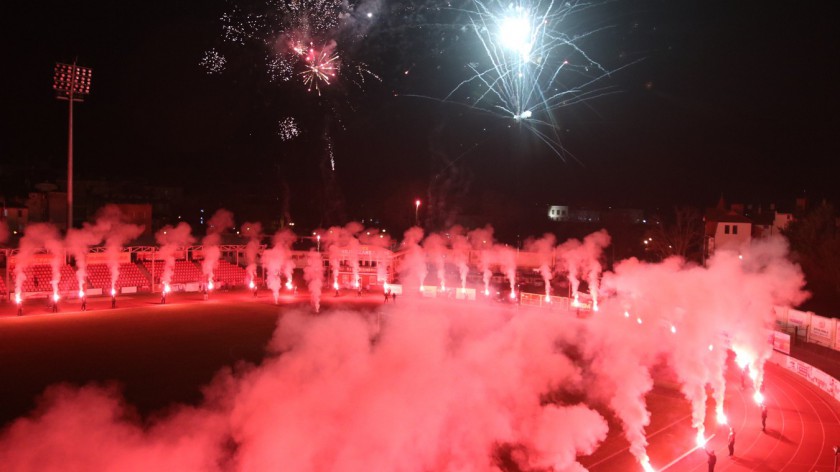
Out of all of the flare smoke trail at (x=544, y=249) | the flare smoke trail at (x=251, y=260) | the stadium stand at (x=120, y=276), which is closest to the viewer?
the stadium stand at (x=120, y=276)

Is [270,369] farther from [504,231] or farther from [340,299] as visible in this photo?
[504,231]

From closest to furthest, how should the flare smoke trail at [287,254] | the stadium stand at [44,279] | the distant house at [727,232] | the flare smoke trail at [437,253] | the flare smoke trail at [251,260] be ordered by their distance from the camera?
the stadium stand at [44,279] → the flare smoke trail at [251,260] → the flare smoke trail at [287,254] → the flare smoke trail at [437,253] → the distant house at [727,232]

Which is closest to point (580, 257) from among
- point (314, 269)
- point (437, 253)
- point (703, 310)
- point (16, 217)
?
point (437, 253)

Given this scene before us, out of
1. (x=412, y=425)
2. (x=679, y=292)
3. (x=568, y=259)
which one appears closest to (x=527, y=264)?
(x=568, y=259)

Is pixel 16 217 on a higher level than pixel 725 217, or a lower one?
higher

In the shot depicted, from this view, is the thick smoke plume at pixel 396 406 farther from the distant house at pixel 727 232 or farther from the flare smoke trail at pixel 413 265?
the distant house at pixel 727 232

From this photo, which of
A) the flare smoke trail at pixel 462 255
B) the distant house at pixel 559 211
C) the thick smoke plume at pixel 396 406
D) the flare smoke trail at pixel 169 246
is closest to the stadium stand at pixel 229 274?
the flare smoke trail at pixel 169 246

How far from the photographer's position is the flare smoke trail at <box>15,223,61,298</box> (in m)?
22.6

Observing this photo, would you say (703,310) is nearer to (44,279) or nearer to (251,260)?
(251,260)

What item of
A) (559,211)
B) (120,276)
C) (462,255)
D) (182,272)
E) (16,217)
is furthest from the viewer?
(559,211)

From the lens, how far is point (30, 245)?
23.4 m

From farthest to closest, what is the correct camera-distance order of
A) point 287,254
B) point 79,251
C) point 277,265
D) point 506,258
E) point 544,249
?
1. point 544,249
2. point 506,258
3. point 287,254
4. point 277,265
5. point 79,251

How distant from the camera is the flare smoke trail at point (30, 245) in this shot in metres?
22.6

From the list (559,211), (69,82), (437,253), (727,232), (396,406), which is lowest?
(396,406)
